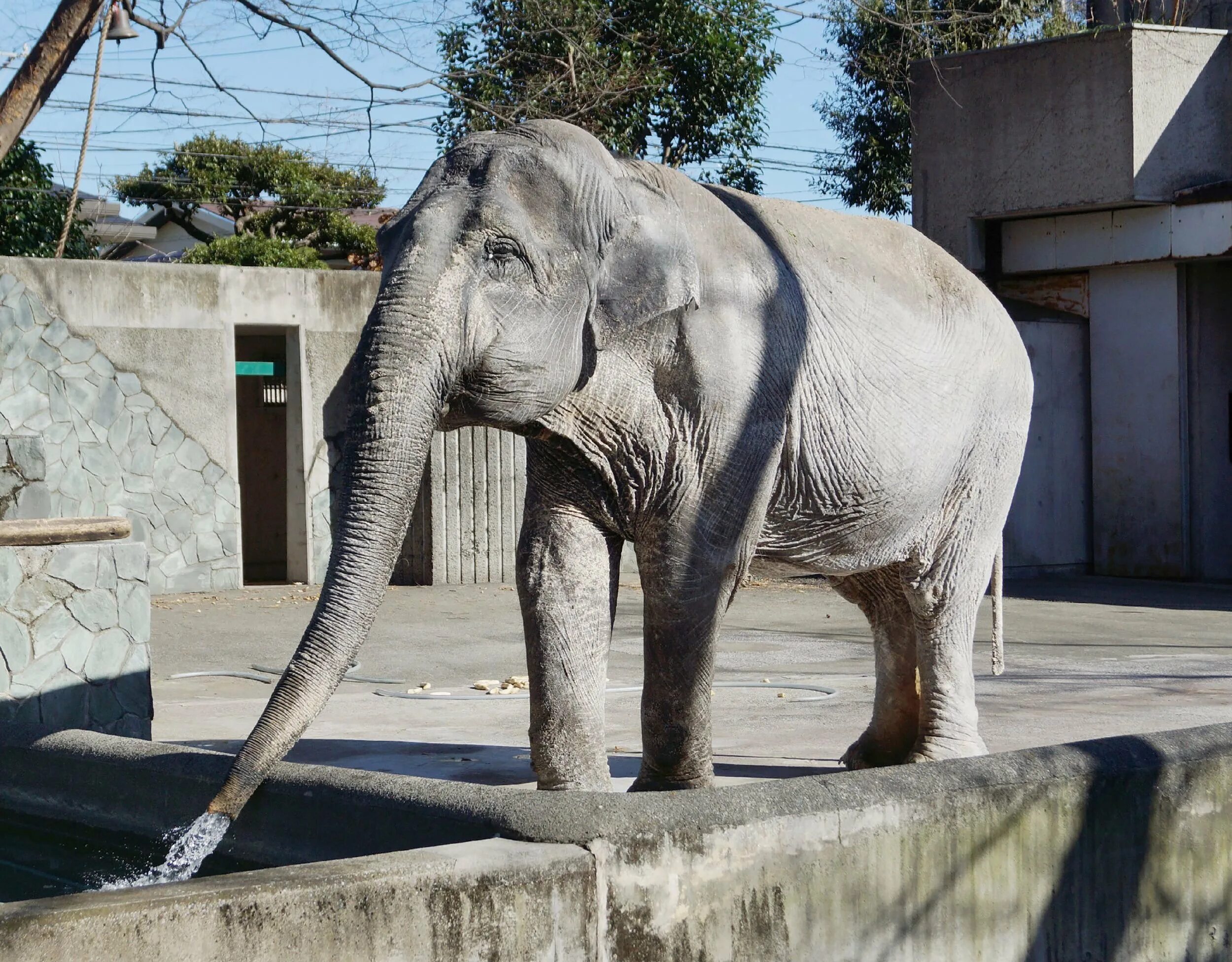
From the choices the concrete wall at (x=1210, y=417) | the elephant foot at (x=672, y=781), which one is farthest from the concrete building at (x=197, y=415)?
the elephant foot at (x=672, y=781)

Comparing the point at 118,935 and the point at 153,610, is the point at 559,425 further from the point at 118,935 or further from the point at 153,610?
the point at 153,610

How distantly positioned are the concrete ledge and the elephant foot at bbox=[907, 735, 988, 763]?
101 inches

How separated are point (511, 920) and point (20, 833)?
245 centimetres

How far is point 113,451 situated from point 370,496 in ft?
33.6

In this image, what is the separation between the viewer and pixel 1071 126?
14.9 metres

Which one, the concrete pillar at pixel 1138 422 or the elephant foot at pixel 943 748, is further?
the concrete pillar at pixel 1138 422

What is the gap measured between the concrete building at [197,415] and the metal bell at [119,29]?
2.58m

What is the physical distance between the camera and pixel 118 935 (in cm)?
261

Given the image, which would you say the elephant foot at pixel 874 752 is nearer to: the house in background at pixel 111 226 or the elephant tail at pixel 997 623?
the elephant tail at pixel 997 623

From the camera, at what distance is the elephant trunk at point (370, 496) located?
138 inches

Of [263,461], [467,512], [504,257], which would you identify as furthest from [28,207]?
[504,257]

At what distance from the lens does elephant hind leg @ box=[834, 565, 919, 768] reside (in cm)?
573

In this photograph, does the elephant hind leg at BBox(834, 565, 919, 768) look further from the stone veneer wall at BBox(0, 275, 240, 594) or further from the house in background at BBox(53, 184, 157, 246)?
A: the house in background at BBox(53, 184, 157, 246)

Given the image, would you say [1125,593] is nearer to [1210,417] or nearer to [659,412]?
[1210,417]
